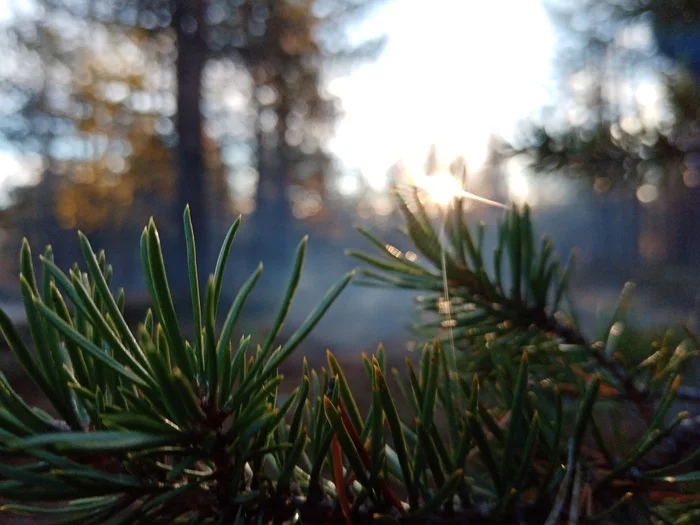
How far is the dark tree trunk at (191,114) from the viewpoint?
4.01 metres

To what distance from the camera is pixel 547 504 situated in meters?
0.20

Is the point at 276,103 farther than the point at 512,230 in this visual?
Yes

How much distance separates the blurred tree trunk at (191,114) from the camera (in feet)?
13.2

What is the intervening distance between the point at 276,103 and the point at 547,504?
19.3 ft

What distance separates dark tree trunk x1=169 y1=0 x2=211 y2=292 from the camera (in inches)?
158

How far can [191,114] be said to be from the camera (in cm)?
420

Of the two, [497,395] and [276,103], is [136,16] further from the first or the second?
[497,395]

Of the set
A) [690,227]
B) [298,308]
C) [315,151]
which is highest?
[315,151]

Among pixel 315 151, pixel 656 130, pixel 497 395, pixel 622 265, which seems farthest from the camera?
pixel 622 265

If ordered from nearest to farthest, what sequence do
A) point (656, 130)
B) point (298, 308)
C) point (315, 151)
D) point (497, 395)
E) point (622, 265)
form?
point (497, 395) → point (656, 130) → point (298, 308) → point (315, 151) → point (622, 265)

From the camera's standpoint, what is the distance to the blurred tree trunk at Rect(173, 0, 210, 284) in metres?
4.02

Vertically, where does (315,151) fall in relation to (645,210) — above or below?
above

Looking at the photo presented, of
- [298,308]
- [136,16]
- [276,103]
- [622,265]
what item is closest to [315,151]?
[276,103]

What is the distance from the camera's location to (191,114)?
4.20m
